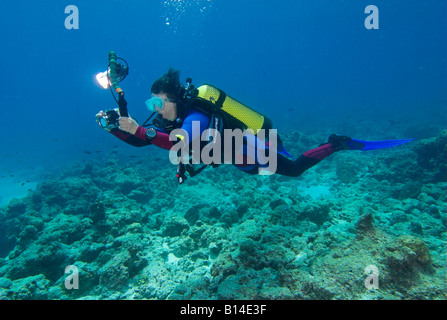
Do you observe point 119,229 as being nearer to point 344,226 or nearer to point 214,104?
point 214,104

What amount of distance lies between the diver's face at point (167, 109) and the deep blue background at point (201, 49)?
30.7 meters

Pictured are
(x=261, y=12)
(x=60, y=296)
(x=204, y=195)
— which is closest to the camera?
(x=60, y=296)

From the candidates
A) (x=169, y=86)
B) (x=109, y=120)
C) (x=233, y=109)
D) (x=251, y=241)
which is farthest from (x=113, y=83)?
(x=251, y=241)

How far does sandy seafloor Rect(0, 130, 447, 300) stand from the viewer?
3.17 m

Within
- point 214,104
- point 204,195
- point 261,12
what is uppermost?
point 261,12

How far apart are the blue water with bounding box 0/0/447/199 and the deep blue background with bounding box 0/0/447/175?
0.45 m

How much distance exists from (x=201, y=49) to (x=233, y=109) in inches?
6621

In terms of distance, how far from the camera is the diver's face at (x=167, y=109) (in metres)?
3.88

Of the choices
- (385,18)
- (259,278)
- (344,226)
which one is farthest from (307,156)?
(385,18)

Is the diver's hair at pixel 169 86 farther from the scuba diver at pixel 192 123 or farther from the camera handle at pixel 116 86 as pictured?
the camera handle at pixel 116 86

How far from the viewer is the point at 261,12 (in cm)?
9050

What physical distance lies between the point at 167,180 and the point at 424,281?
9.50 metres

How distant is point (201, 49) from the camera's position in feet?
500
